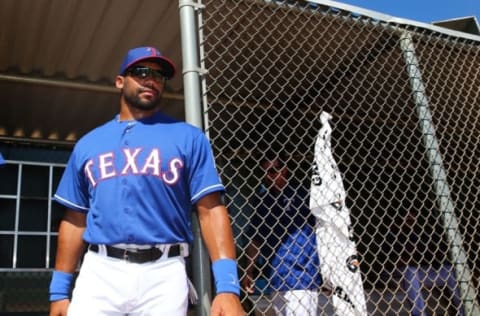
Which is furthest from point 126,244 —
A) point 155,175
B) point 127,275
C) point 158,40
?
point 158,40

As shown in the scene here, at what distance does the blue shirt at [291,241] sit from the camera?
3471 millimetres

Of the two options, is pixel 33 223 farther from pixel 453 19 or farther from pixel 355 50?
pixel 453 19

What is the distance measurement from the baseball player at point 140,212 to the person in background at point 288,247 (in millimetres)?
1195

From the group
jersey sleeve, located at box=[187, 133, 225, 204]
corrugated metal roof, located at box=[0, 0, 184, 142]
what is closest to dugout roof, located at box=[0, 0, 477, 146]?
corrugated metal roof, located at box=[0, 0, 184, 142]

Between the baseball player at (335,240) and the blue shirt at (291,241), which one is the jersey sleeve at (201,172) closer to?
the blue shirt at (291,241)

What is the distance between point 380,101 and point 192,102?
3577 mm

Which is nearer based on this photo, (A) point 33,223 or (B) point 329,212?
(B) point 329,212

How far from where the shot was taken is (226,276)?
2.03 metres

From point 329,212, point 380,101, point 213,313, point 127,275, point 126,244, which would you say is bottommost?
point 213,313

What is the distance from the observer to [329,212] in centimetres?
339

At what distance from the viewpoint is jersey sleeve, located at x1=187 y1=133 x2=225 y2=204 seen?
217cm

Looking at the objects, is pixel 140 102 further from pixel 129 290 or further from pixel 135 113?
pixel 129 290

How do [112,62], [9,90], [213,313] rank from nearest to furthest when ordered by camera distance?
[213,313], [112,62], [9,90]

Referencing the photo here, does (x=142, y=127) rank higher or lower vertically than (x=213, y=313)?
higher
